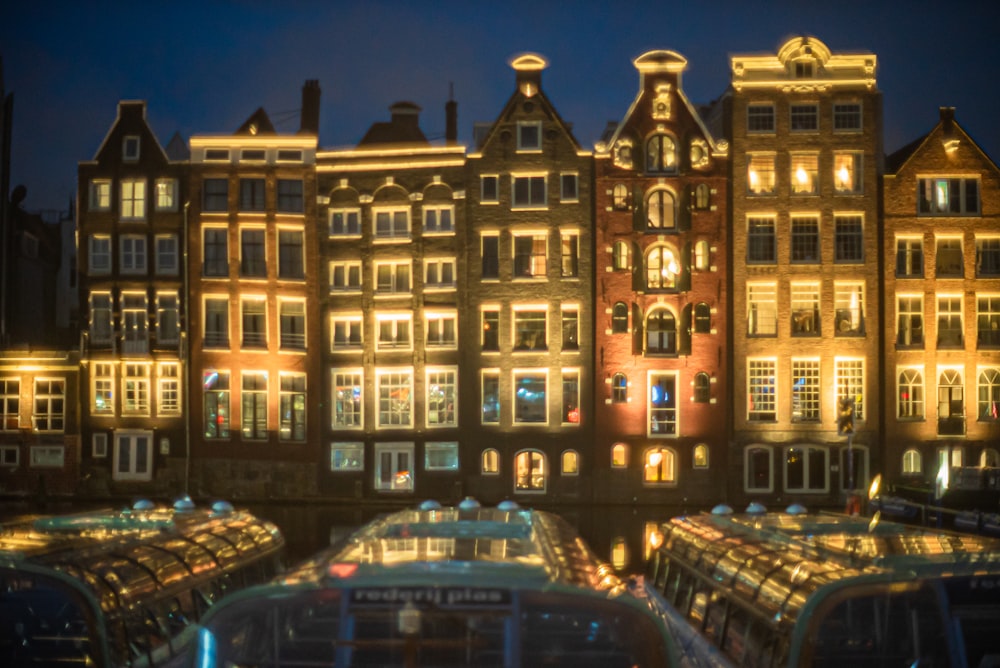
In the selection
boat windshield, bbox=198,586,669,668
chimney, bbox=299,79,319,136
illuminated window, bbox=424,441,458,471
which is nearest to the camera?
boat windshield, bbox=198,586,669,668

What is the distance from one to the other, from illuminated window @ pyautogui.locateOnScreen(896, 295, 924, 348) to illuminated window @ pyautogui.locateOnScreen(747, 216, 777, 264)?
19.3 feet

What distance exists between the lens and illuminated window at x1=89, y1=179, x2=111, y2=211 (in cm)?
5178

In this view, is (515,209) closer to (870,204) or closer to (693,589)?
(870,204)

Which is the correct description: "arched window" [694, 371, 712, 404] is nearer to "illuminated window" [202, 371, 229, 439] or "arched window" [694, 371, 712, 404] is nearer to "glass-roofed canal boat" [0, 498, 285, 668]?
"illuminated window" [202, 371, 229, 439]

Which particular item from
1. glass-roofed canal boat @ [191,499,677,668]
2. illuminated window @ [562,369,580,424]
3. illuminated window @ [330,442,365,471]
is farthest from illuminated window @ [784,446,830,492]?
glass-roofed canal boat @ [191,499,677,668]

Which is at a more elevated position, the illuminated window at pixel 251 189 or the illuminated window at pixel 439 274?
the illuminated window at pixel 251 189

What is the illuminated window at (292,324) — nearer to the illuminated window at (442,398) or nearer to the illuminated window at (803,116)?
the illuminated window at (442,398)

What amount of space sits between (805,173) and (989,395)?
40.8 feet

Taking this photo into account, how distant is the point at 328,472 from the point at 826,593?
45.0 meters

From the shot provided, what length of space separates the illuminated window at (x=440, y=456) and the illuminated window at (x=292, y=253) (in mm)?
9680

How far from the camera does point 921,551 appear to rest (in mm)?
7719

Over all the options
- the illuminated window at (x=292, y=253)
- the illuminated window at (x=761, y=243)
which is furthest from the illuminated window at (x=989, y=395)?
the illuminated window at (x=292, y=253)

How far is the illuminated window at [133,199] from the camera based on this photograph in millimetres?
51719

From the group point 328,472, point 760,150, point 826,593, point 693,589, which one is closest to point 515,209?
point 760,150
